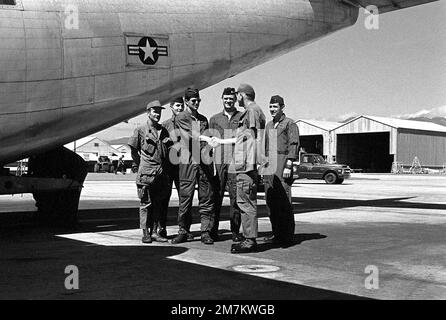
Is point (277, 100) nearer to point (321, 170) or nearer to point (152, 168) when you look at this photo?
point (152, 168)

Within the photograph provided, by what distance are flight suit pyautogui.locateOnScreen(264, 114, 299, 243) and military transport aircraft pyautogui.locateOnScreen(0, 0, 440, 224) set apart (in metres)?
2.02

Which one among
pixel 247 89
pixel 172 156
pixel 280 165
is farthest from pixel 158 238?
pixel 247 89

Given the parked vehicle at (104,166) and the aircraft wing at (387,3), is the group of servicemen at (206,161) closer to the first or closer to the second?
the aircraft wing at (387,3)

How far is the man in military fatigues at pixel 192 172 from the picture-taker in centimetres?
743

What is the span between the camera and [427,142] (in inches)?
2594

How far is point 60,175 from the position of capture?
8.49 metres

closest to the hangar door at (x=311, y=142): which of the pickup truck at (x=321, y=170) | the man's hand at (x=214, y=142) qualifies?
the pickup truck at (x=321, y=170)

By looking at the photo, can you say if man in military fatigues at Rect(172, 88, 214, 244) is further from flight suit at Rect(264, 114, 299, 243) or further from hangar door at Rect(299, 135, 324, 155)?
hangar door at Rect(299, 135, 324, 155)

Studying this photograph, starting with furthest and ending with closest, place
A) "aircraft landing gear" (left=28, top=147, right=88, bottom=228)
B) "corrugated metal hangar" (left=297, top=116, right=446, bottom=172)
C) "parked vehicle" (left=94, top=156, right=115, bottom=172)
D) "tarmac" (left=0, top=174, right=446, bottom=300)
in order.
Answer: "corrugated metal hangar" (left=297, top=116, right=446, bottom=172)
"parked vehicle" (left=94, top=156, right=115, bottom=172)
"aircraft landing gear" (left=28, top=147, right=88, bottom=228)
"tarmac" (left=0, top=174, right=446, bottom=300)

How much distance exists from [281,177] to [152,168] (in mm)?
1911

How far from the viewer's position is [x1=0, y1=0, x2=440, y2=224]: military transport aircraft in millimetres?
7156

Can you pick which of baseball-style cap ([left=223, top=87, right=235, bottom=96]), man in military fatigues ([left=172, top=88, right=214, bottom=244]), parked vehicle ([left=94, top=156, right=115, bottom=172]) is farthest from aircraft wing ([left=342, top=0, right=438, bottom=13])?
parked vehicle ([left=94, top=156, right=115, bottom=172])

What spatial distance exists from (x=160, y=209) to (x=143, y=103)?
1.92 m

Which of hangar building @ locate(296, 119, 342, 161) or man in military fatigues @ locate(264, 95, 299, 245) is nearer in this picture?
man in military fatigues @ locate(264, 95, 299, 245)
